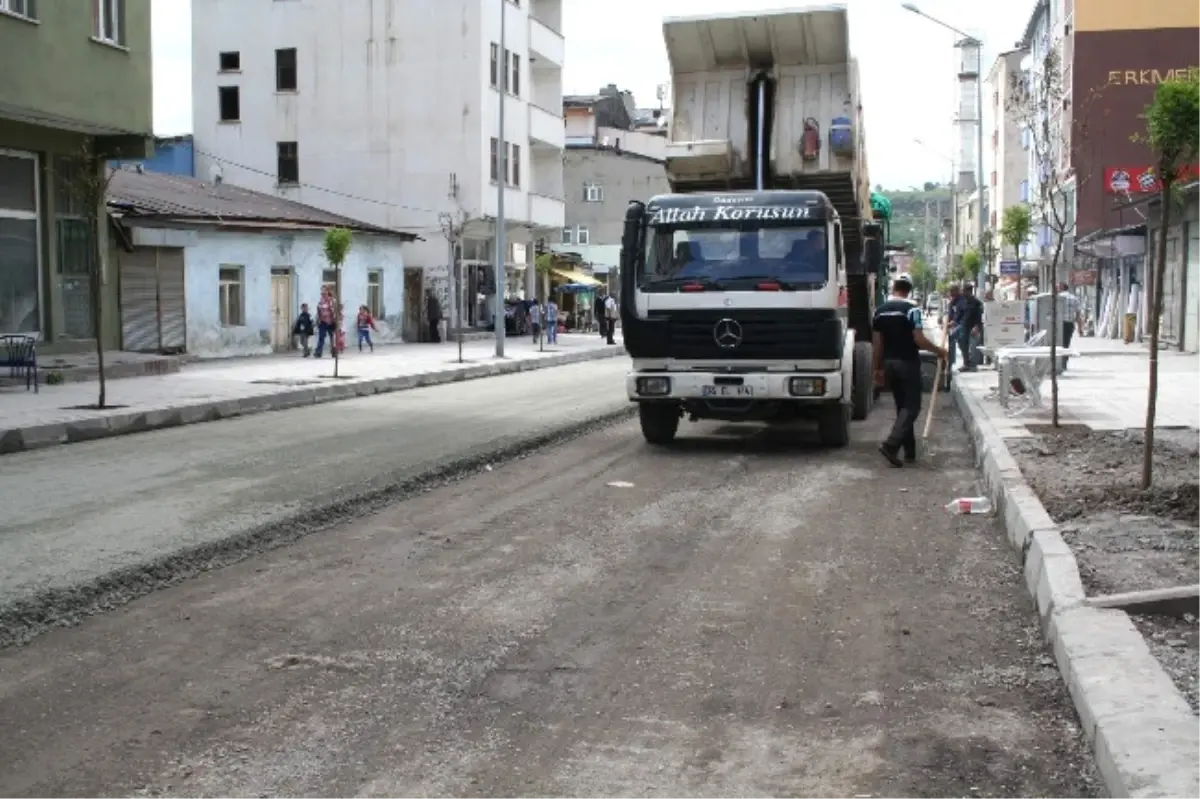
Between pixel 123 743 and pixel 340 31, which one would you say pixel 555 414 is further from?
pixel 340 31

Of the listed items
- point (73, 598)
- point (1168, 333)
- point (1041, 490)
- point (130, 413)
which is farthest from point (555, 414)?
point (1168, 333)

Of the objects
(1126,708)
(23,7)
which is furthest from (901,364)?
(23,7)

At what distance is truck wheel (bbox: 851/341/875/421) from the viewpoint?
1542cm

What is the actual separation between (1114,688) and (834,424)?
8640 mm

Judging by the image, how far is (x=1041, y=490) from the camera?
30.9ft

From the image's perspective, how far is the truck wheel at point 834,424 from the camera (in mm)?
13320

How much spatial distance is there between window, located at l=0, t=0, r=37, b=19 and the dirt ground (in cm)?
1746

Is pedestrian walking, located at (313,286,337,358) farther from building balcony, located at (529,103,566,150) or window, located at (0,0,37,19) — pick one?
building balcony, located at (529,103,566,150)

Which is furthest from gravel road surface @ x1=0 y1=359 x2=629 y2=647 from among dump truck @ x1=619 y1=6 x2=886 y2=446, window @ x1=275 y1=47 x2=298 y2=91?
window @ x1=275 y1=47 x2=298 y2=91

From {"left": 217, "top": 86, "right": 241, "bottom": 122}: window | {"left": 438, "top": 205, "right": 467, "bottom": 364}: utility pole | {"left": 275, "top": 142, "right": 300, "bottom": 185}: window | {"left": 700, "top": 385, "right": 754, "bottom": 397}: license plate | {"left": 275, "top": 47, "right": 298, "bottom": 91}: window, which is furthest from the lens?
{"left": 217, "top": 86, "right": 241, "bottom": 122}: window

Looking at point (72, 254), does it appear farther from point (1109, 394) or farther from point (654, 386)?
point (1109, 394)

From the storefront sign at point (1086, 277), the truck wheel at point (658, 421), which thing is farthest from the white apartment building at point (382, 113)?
the truck wheel at point (658, 421)

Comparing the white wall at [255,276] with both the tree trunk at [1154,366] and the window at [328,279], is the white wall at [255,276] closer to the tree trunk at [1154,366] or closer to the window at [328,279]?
the window at [328,279]

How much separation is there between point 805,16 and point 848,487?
21.9 ft
